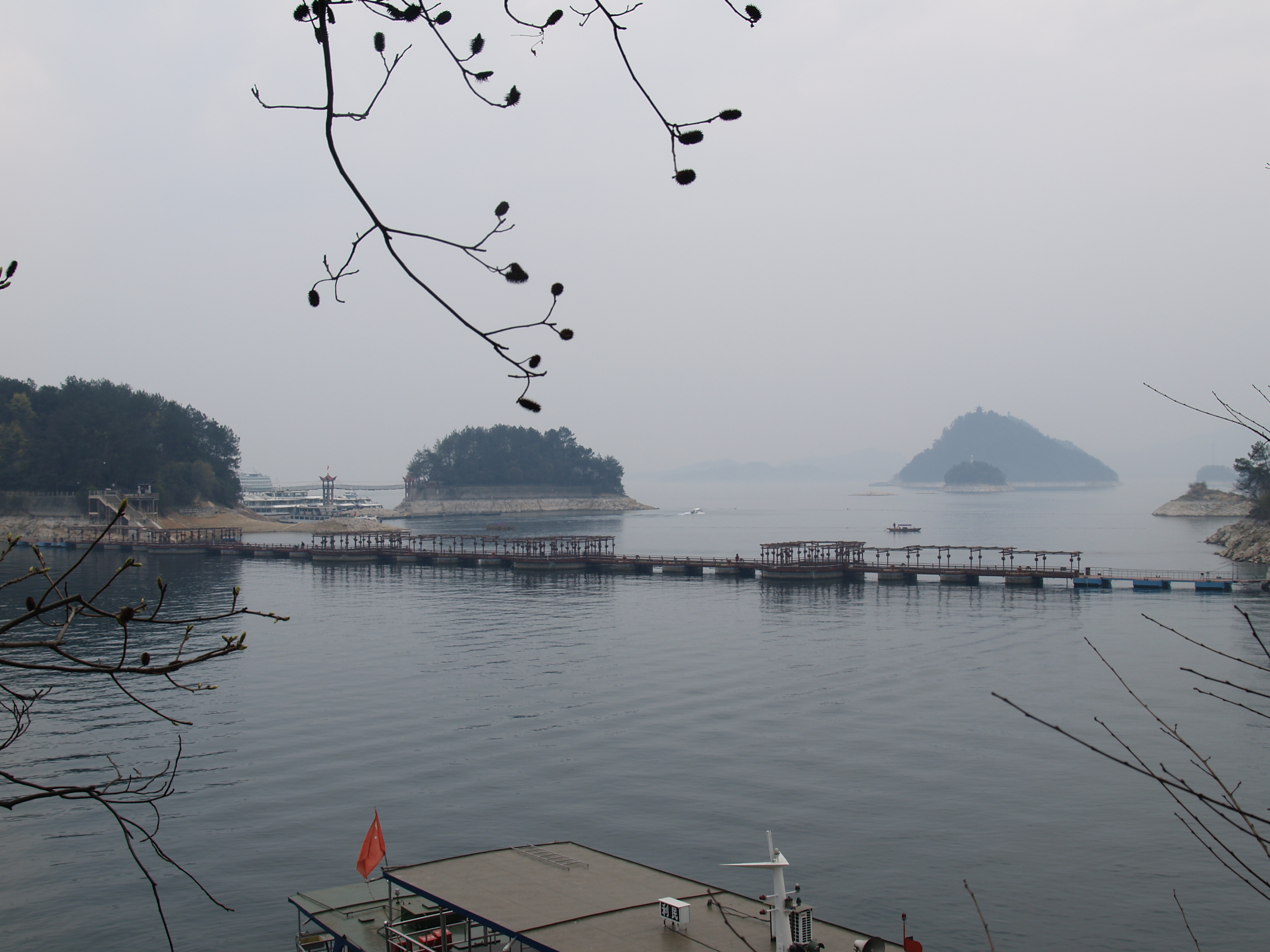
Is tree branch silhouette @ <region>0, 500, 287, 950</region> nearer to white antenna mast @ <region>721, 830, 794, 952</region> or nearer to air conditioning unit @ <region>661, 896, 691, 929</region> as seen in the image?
air conditioning unit @ <region>661, 896, 691, 929</region>

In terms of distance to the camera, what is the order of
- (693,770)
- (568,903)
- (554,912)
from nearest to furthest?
(554,912), (568,903), (693,770)

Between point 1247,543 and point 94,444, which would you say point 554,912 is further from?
point 94,444

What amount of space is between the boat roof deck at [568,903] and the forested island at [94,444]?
495 feet

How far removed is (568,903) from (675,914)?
8.08 feet

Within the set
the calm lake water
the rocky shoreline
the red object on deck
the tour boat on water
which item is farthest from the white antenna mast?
the rocky shoreline

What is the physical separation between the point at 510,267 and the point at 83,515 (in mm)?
165752

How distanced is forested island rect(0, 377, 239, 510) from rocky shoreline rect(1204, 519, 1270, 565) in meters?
155

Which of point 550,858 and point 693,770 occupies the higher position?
point 550,858

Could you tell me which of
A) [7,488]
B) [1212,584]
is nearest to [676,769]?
[1212,584]

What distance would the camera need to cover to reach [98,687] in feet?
141

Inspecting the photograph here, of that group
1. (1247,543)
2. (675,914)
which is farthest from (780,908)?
(1247,543)

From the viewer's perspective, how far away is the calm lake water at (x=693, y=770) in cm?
2192

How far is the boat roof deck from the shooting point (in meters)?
15.5

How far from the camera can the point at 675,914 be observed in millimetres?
15461
